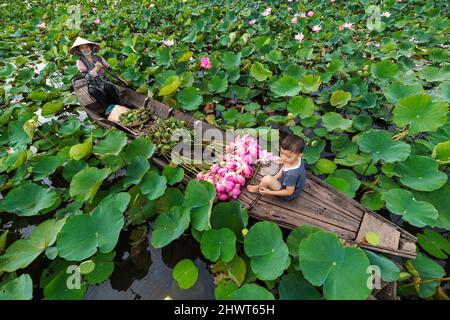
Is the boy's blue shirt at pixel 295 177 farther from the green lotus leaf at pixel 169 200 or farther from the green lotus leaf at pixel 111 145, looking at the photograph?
the green lotus leaf at pixel 111 145

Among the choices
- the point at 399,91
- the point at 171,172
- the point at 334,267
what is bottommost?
the point at 171,172

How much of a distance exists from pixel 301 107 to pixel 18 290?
298 cm

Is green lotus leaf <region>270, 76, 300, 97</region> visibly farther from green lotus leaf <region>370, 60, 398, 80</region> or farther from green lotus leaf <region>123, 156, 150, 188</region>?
green lotus leaf <region>123, 156, 150, 188</region>

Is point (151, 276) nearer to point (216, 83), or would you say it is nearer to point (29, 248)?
point (29, 248)

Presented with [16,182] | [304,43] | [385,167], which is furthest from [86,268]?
[304,43]

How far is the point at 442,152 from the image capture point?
7.22 feet

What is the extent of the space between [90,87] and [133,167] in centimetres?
167

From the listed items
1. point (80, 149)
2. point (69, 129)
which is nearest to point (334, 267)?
point (80, 149)

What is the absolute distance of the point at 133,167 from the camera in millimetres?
2393

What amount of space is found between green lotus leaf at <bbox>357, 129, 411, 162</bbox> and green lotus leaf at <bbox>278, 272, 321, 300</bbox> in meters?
1.28

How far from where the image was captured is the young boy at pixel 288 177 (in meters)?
1.85

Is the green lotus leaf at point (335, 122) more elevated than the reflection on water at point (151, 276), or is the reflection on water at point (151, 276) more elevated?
the green lotus leaf at point (335, 122)

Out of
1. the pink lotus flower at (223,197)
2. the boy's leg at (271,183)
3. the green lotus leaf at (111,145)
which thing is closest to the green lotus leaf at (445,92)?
the boy's leg at (271,183)

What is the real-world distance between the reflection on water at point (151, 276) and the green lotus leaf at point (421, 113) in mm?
2299
